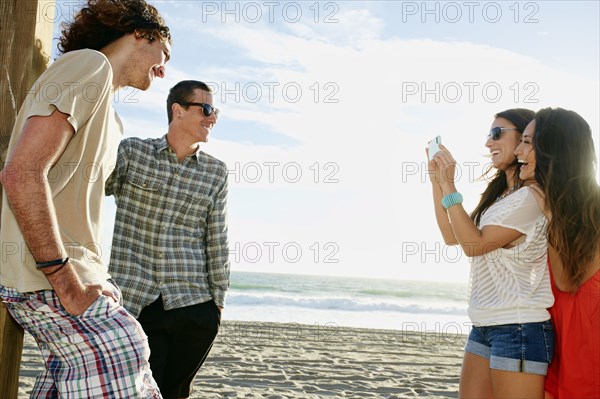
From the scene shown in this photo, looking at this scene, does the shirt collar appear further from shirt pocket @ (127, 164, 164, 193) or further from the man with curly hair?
the man with curly hair

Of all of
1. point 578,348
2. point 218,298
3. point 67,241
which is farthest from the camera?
point 218,298

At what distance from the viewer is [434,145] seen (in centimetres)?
320

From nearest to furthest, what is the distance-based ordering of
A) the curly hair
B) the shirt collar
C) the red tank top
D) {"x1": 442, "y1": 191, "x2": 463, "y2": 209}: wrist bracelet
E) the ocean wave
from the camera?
the curly hair < the red tank top < {"x1": 442, "y1": 191, "x2": 463, "y2": 209}: wrist bracelet < the shirt collar < the ocean wave

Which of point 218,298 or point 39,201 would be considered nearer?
point 39,201

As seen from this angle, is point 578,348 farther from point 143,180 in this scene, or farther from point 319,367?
point 319,367

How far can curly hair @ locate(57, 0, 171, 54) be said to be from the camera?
7.36 ft

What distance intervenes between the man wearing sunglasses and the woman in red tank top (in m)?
1.79

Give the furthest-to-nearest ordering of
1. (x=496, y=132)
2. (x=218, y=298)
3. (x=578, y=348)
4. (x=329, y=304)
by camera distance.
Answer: (x=329, y=304) → (x=218, y=298) → (x=496, y=132) → (x=578, y=348)

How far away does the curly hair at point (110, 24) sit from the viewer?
224cm

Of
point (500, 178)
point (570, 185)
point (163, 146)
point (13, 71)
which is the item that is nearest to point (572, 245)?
point (570, 185)

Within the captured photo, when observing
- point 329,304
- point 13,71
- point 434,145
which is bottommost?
point 329,304

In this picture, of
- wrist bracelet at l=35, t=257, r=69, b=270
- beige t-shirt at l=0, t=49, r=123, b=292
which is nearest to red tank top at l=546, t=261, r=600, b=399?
beige t-shirt at l=0, t=49, r=123, b=292

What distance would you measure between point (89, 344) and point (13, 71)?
1.14m

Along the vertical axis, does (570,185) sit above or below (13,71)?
below
